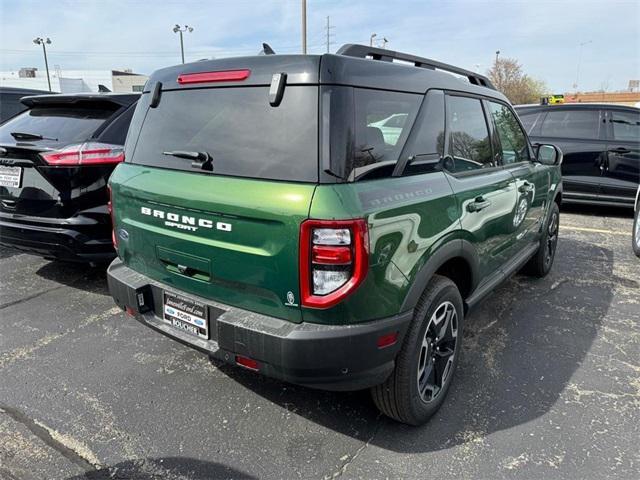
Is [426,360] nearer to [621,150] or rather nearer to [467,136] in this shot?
[467,136]

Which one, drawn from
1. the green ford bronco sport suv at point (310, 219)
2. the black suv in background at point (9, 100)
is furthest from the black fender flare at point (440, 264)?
the black suv in background at point (9, 100)

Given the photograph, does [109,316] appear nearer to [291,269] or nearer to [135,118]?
[135,118]

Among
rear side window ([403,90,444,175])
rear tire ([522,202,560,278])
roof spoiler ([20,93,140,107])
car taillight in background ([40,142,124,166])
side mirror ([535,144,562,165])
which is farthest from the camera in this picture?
rear tire ([522,202,560,278])

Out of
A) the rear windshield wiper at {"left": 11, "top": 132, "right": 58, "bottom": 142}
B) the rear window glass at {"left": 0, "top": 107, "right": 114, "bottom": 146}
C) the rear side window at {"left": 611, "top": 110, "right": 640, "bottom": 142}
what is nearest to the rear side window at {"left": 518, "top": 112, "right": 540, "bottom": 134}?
the rear side window at {"left": 611, "top": 110, "right": 640, "bottom": 142}

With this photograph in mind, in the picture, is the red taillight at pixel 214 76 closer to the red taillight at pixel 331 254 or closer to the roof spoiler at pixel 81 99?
the red taillight at pixel 331 254

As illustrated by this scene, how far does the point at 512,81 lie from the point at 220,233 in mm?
61681

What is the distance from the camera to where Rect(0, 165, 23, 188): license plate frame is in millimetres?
3766

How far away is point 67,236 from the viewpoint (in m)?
3.64

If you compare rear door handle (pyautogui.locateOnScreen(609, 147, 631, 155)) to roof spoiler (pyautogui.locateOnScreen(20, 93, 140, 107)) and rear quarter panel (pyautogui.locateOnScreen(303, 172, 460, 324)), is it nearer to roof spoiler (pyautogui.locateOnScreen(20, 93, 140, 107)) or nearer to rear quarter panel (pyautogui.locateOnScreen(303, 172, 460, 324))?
rear quarter panel (pyautogui.locateOnScreen(303, 172, 460, 324))

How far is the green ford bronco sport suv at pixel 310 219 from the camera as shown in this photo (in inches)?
75.3

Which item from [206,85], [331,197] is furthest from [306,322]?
[206,85]

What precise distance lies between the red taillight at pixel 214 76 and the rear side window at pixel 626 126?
745 centimetres

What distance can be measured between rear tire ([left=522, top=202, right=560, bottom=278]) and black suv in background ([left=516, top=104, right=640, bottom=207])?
3.33 metres

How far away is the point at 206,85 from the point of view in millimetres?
2326
